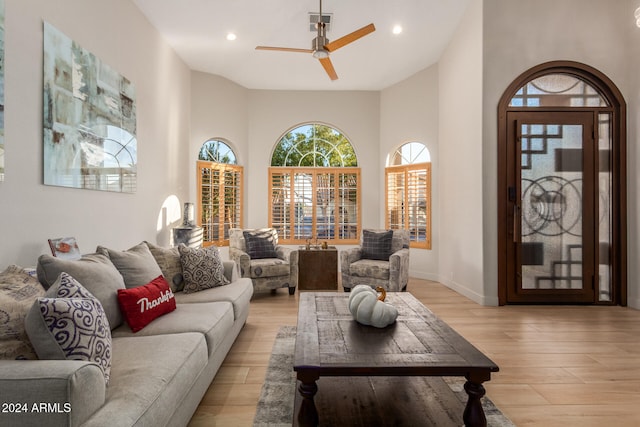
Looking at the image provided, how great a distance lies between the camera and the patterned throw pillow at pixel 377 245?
5.52 metres

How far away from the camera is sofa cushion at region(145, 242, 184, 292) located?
10.7ft

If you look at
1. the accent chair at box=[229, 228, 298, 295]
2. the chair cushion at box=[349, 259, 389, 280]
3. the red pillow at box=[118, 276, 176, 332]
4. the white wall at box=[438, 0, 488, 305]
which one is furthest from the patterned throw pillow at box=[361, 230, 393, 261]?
the red pillow at box=[118, 276, 176, 332]

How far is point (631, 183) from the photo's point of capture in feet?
14.8

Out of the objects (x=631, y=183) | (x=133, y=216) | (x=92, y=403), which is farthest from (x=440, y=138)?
(x=92, y=403)

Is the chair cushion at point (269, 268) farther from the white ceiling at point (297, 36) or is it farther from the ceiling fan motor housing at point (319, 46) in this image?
the white ceiling at point (297, 36)

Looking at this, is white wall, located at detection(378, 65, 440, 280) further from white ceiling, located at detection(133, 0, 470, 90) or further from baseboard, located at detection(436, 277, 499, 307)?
baseboard, located at detection(436, 277, 499, 307)

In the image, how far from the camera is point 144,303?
7.67 feet

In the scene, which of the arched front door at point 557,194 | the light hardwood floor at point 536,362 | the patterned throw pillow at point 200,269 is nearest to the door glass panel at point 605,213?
the arched front door at point 557,194

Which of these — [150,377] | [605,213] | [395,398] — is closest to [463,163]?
[605,213]

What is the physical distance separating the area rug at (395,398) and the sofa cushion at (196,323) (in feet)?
1.46

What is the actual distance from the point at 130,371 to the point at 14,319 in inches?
18.9

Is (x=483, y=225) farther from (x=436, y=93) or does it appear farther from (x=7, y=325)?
(x=7, y=325)

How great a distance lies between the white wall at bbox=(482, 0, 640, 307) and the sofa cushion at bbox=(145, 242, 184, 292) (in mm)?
3433

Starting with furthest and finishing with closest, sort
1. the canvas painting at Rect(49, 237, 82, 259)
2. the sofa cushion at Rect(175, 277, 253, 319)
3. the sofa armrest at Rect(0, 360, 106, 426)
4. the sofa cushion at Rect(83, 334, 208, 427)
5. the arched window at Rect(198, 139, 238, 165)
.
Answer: the arched window at Rect(198, 139, 238, 165), the sofa cushion at Rect(175, 277, 253, 319), the canvas painting at Rect(49, 237, 82, 259), the sofa cushion at Rect(83, 334, 208, 427), the sofa armrest at Rect(0, 360, 106, 426)
